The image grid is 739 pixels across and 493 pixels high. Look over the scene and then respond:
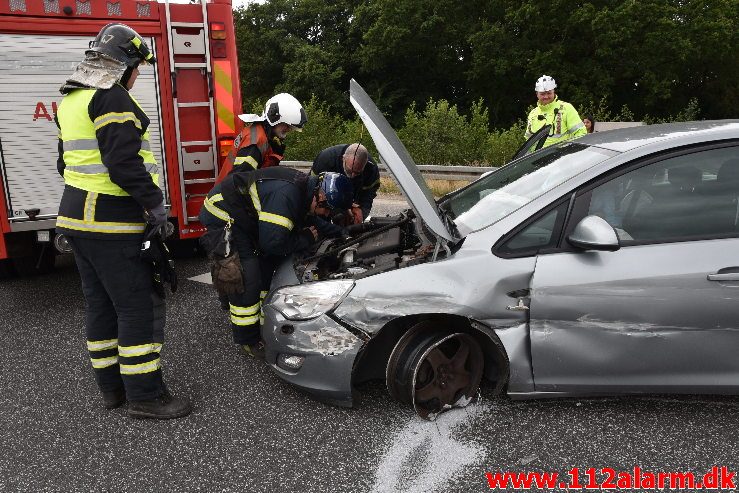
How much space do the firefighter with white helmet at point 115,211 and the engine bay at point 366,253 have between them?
852mm

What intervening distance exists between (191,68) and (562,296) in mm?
4090

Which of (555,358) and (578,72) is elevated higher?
(578,72)

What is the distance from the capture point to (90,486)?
8.57 ft

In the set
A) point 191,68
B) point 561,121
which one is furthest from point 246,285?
point 561,121

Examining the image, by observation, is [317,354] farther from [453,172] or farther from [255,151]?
[453,172]

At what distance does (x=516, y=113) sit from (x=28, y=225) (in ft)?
102

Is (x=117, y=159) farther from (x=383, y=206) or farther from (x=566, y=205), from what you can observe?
(x=383, y=206)

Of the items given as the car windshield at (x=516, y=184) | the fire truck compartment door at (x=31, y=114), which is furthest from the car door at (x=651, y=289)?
the fire truck compartment door at (x=31, y=114)

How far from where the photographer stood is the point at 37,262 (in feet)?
18.6

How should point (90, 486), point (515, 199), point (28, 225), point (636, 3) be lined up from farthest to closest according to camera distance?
point (636, 3) < point (28, 225) < point (515, 199) < point (90, 486)

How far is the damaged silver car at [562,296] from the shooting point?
276cm

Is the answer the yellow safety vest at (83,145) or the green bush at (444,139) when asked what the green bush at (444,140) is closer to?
the green bush at (444,139)

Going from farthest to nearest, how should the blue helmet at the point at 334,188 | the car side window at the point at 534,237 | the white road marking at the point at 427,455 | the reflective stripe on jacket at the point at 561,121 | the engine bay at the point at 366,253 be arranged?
1. the reflective stripe on jacket at the point at 561,121
2. the blue helmet at the point at 334,188
3. the engine bay at the point at 366,253
4. the car side window at the point at 534,237
5. the white road marking at the point at 427,455

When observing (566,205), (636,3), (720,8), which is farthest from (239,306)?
(720,8)
